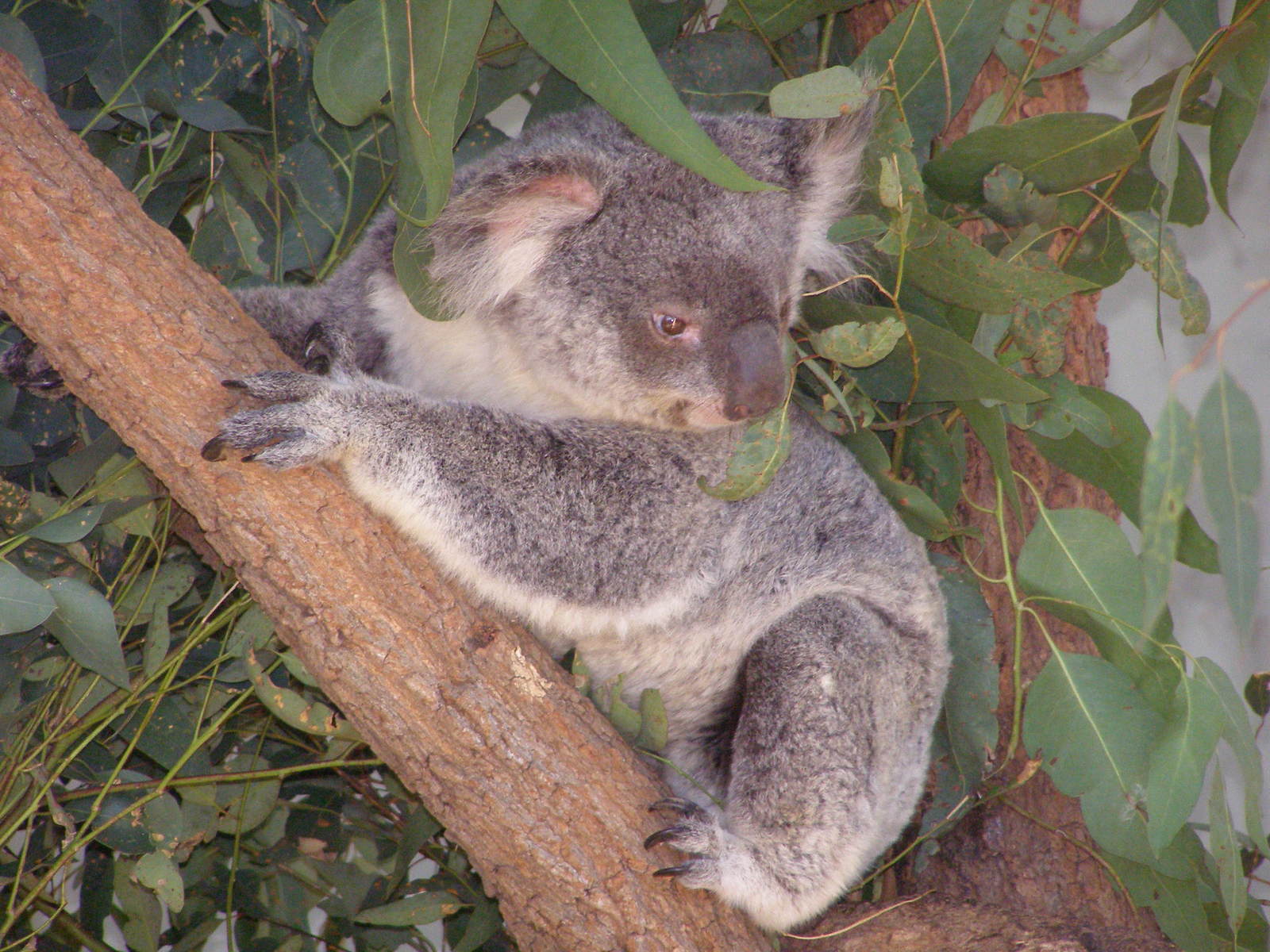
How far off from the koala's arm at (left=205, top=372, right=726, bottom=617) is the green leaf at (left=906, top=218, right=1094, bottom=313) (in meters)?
0.50

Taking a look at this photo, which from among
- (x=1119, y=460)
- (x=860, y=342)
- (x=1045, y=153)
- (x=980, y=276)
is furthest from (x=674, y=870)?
(x=1045, y=153)

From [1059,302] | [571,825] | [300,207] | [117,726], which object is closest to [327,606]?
[571,825]

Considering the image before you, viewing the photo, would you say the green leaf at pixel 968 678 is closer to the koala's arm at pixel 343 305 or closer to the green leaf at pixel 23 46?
the koala's arm at pixel 343 305

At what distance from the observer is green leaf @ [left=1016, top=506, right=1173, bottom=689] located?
2.01m

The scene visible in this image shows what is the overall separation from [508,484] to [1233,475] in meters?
1.12

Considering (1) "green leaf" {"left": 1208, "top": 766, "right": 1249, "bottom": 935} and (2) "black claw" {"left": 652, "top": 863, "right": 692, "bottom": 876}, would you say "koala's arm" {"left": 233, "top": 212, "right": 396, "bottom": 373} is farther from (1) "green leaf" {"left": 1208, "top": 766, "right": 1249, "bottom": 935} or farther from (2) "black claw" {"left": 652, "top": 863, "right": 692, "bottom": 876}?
(1) "green leaf" {"left": 1208, "top": 766, "right": 1249, "bottom": 935}

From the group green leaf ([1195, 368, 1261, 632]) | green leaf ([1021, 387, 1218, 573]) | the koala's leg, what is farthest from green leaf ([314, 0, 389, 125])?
green leaf ([1021, 387, 1218, 573])

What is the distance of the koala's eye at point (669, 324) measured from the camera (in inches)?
73.0

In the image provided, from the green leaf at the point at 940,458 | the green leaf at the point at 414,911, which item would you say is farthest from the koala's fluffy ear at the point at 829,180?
the green leaf at the point at 414,911

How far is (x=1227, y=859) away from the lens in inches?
72.3

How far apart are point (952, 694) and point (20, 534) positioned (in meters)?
1.83

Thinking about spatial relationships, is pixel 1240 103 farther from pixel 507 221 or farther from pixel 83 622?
pixel 83 622

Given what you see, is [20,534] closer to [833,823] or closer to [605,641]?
[605,641]

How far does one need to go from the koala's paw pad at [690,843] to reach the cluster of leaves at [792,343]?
0.60 ft
